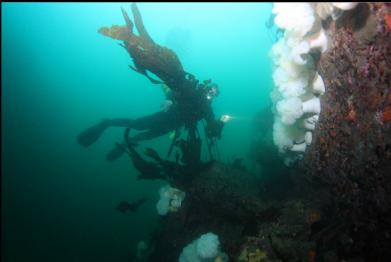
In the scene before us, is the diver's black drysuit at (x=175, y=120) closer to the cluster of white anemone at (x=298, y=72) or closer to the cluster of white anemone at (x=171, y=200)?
the cluster of white anemone at (x=171, y=200)

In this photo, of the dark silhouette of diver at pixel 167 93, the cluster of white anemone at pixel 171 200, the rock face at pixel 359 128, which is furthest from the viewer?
the cluster of white anemone at pixel 171 200

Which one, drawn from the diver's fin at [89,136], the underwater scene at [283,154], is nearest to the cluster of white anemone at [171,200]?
the underwater scene at [283,154]

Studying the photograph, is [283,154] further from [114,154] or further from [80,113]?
[80,113]

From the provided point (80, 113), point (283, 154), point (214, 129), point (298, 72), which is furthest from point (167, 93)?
point (80, 113)

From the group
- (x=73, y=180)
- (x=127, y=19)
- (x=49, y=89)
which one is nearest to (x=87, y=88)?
(x=49, y=89)

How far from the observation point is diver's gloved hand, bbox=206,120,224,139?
7.32 m

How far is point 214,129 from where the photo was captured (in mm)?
7352

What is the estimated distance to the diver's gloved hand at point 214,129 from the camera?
7.32 meters

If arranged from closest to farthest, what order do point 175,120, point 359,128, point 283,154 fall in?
1. point 359,128
2. point 283,154
3. point 175,120

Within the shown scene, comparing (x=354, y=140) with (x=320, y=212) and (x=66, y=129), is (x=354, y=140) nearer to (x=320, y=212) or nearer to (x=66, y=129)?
(x=320, y=212)

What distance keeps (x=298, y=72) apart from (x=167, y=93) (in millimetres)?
3744

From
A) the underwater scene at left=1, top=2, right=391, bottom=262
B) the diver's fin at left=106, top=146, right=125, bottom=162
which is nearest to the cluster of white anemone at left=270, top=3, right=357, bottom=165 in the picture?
the underwater scene at left=1, top=2, right=391, bottom=262

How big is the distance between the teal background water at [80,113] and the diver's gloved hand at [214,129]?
2.11 meters

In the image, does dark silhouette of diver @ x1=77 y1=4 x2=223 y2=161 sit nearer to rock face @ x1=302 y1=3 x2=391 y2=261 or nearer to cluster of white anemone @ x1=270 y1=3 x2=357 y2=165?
cluster of white anemone @ x1=270 y1=3 x2=357 y2=165
